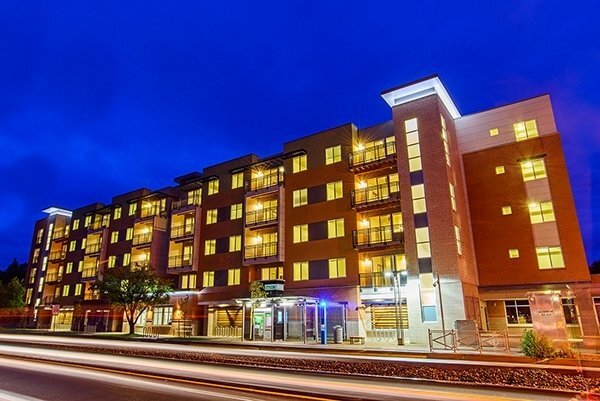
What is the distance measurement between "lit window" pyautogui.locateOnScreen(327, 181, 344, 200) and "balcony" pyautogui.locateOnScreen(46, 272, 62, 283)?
50.3m

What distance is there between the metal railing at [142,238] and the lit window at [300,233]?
2201 cm

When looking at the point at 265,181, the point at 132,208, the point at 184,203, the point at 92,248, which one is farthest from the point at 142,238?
the point at 265,181

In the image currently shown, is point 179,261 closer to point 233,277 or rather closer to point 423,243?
point 233,277

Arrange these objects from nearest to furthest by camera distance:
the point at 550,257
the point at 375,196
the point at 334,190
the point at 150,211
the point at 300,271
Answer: the point at 550,257, the point at 375,196, the point at 334,190, the point at 300,271, the point at 150,211

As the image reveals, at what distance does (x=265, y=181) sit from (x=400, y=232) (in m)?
16.1

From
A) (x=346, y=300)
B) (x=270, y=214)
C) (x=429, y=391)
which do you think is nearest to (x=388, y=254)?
(x=346, y=300)

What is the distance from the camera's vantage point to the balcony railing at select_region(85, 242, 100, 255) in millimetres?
57431

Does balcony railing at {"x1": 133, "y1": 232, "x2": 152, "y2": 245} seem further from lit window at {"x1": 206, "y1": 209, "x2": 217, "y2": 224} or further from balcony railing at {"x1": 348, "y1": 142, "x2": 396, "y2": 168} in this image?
balcony railing at {"x1": 348, "y1": 142, "x2": 396, "y2": 168}

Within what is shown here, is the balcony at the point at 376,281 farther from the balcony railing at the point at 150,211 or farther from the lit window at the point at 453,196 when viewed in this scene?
the balcony railing at the point at 150,211

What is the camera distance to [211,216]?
1807 inches

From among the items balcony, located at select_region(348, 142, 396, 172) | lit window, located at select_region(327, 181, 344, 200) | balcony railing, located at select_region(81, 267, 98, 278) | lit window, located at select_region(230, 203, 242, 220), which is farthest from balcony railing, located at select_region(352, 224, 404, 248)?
balcony railing, located at select_region(81, 267, 98, 278)

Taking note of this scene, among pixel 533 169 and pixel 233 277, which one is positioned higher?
A: pixel 533 169

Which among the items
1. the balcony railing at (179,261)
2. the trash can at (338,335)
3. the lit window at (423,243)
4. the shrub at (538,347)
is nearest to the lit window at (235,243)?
the balcony railing at (179,261)

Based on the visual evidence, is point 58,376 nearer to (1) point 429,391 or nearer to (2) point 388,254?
(1) point 429,391
